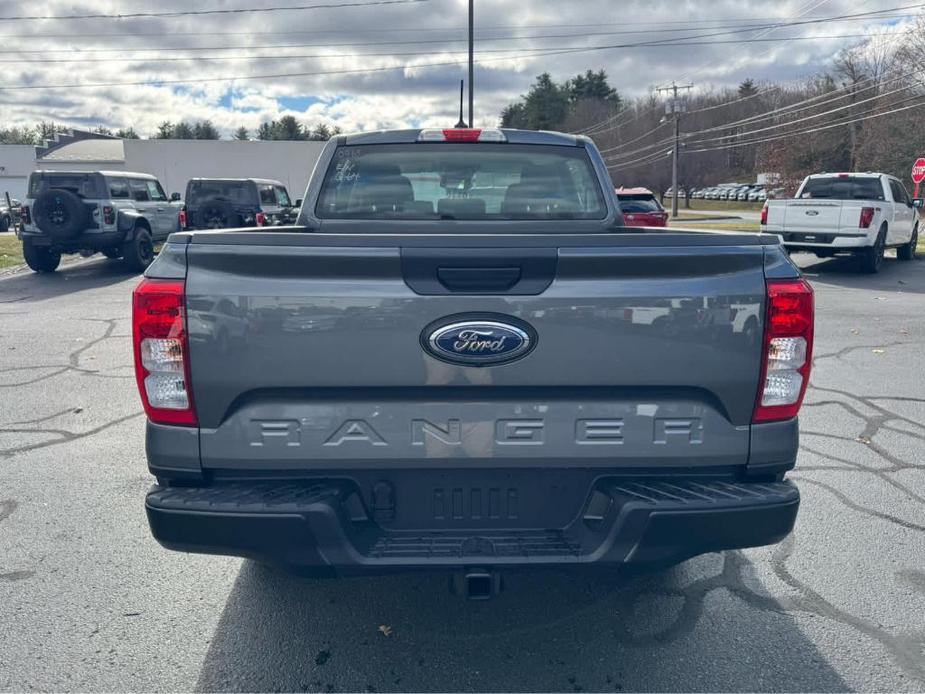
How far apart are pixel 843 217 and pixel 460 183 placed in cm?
1253

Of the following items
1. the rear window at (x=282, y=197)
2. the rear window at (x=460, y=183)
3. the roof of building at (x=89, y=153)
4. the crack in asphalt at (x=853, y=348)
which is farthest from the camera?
the roof of building at (x=89, y=153)

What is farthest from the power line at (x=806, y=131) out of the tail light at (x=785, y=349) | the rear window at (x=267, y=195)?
the tail light at (x=785, y=349)

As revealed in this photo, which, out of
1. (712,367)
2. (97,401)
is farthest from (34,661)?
(97,401)

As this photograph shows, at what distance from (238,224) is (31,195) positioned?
15.7ft

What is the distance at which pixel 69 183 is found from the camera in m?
15.3

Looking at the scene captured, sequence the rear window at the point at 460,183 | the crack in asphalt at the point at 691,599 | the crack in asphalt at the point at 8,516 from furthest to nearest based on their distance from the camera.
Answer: the rear window at the point at 460,183 < the crack in asphalt at the point at 8,516 < the crack in asphalt at the point at 691,599

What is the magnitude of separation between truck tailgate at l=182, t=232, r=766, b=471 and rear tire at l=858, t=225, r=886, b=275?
14.3m

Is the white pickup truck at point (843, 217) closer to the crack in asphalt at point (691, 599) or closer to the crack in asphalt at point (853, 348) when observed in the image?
the crack in asphalt at point (853, 348)

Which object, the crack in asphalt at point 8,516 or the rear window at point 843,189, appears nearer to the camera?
the crack in asphalt at point 8,516

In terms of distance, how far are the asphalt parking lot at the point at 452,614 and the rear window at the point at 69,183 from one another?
40.0 ft

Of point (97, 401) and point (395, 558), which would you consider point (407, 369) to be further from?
point (97, 401)

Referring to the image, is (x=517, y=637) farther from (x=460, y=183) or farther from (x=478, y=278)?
(x=460, y=183)

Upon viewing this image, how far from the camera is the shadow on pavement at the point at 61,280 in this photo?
1250 centimetres

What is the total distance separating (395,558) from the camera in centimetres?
229
